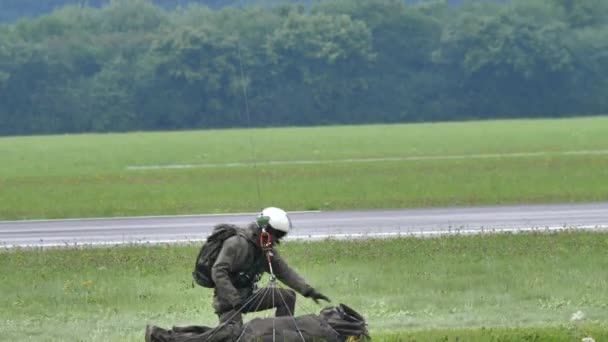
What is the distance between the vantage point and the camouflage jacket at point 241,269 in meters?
10.5

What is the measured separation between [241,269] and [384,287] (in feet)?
17.7

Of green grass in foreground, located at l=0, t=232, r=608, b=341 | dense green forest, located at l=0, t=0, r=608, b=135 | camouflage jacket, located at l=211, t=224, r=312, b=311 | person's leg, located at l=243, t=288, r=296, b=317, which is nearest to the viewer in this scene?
camouflage jacket, located at l=211, t=224, r=312, b=311

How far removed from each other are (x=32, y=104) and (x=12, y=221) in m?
66.8

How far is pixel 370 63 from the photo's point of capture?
9806 centimetres

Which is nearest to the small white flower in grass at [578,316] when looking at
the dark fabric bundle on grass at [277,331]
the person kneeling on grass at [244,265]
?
the dark fabric bundle on grass at [277,331]

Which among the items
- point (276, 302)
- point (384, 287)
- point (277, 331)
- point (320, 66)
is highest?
point (320, 66)

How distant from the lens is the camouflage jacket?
10461mm

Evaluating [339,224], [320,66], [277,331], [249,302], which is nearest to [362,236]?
[339,224]

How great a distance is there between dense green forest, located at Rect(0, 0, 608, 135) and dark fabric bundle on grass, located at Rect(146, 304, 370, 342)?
7063cm

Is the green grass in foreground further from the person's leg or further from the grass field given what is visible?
the grass field

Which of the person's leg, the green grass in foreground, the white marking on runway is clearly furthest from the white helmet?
the white marking on runway

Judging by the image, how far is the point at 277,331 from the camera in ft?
35.0

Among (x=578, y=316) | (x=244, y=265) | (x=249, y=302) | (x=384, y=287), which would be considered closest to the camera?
(x=244, y=265)

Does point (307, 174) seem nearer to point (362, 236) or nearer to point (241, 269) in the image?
point (362, 236)
